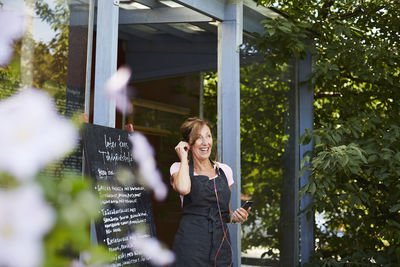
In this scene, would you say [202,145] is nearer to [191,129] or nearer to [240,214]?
[191,129]

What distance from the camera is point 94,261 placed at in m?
0.47

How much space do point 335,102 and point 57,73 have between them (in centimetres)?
318

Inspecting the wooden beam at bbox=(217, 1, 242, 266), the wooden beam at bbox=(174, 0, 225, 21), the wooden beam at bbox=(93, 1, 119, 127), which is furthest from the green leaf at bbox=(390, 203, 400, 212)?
the wooden beam at bbox=(93, 1, 119, 127)

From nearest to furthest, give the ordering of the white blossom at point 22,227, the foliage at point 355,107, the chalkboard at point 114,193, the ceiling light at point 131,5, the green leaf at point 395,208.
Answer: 1. the white blossom at point 22,227
2. the chalkboard at point 114,193
3. the green leaf at point 395,208
4. the foliage at point 355,107
5. the ceiling light at point 131,5

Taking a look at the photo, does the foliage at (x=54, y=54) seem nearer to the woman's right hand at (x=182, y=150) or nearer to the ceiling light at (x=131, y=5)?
the woman's right hand at (x=182, y=150)

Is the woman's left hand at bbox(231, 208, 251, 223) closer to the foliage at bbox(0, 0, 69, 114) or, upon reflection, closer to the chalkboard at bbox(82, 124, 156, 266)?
the chalkboard at bbox(82, 124, 156, 266)

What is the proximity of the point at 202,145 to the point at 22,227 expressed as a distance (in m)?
2.82

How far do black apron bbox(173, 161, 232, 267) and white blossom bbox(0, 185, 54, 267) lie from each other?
2.65 m

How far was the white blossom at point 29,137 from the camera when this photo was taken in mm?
420

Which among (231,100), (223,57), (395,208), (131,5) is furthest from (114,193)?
(131,5)

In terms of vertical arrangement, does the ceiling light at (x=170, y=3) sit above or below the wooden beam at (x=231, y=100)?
above

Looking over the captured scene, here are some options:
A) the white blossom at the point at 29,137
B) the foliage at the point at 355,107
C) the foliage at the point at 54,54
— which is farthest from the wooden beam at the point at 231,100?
the white blossom at the point at 29,137

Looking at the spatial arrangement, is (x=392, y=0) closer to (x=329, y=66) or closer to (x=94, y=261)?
(x=329, y=66)

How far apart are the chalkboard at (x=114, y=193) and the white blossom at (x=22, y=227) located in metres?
1.99
